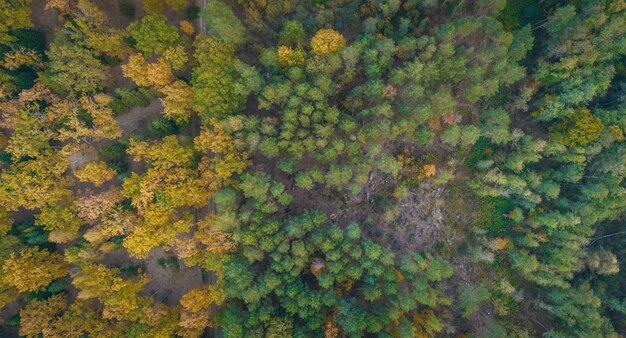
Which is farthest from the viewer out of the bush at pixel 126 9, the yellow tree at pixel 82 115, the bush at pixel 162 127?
the bush at pixel 126 9

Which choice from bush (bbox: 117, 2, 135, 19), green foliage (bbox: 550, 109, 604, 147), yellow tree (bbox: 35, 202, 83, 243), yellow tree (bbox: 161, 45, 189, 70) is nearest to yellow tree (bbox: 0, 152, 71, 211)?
yellow tree (bbox: 35, 202, 83, 243)

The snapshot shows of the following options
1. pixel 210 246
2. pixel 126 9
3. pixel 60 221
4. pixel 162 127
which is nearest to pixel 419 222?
pixel 210 246

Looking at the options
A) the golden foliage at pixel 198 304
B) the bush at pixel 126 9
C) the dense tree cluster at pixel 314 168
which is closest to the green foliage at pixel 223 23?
the dense tree cluster at pixel 314 168

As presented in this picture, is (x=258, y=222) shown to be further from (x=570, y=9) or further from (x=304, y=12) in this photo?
(x=570, y=9)

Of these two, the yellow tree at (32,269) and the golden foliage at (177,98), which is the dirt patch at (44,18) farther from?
the yellow tree at (32,269)

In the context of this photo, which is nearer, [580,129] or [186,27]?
[580,129]

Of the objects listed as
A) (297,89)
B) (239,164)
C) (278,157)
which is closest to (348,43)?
(297,89)

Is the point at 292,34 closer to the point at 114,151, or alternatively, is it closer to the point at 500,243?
the point at 114,151
